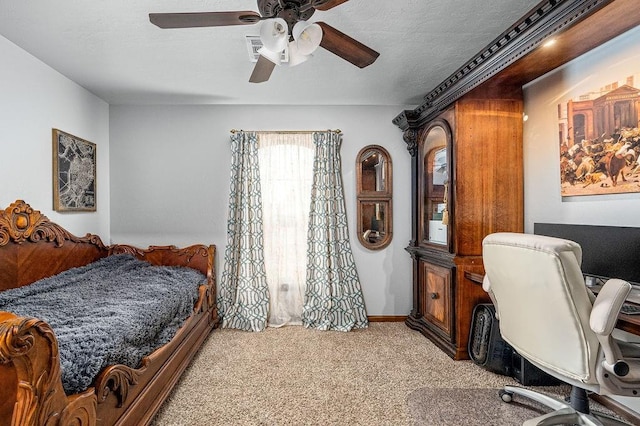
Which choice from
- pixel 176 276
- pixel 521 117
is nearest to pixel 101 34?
pixel 176 276

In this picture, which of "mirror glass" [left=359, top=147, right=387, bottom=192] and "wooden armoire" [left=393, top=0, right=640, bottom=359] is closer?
"wooden armoire" [left=393, top=0, right=640, bottom=359]

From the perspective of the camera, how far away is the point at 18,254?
7.88 feet

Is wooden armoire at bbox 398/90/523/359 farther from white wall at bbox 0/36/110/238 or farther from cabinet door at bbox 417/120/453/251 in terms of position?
white wall at bbox 0/36/110/238

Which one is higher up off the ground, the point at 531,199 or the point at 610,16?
the point at 610,16

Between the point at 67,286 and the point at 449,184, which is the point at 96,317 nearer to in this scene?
the point at 67,286

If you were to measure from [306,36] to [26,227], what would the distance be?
2.55m

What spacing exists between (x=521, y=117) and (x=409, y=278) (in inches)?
77.8

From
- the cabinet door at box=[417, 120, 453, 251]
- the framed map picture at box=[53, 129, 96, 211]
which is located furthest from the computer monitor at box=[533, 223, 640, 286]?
the framed map picture at box=[53, 129, 96, 211]

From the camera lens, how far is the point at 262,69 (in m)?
2.00

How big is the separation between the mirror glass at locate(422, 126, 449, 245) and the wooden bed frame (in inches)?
89.9

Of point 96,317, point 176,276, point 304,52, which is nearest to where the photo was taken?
point 304,52

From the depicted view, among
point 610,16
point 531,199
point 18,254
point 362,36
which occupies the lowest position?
point 18,254

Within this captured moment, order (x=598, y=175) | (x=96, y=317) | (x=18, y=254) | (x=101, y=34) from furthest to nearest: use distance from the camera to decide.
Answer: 1. (x=18, y=254)
2. (x=101, y=34)
3. (x=598, y=175)
4. (x=96, y=317)

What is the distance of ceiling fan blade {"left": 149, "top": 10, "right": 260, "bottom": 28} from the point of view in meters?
1.47
